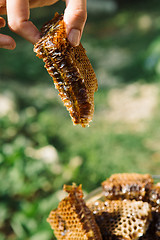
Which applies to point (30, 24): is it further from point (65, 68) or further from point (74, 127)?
point (74, 127)

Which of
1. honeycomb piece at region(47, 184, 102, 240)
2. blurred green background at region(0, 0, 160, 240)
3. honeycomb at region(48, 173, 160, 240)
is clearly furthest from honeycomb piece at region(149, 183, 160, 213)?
blurred green background at region(0, 0, 160, 240)

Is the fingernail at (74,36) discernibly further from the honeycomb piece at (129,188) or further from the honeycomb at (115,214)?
the honeycomb piece at (129,188)

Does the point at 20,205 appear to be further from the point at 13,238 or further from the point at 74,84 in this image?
the point at 74,84

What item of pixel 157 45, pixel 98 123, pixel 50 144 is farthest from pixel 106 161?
pixel 157 45

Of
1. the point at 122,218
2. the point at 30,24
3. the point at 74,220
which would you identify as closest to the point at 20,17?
the point at 30,24

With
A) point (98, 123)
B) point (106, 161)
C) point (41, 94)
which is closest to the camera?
point (106, 161)

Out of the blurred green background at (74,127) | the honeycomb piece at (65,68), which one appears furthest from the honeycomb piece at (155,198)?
the blurred green background at (74,127)

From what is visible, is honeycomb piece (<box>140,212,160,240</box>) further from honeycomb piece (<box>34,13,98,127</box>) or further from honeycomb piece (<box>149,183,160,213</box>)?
honeycomb piece (<box>34,13,98,127</box>)
